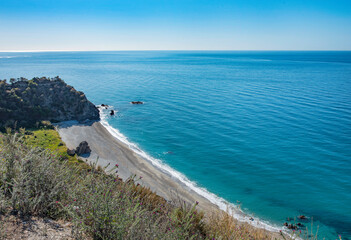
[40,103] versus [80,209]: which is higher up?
[80,209]

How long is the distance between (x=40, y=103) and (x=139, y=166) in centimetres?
3019

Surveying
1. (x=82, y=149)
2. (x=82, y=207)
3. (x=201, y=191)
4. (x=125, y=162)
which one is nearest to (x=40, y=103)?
(x=82, y=149)

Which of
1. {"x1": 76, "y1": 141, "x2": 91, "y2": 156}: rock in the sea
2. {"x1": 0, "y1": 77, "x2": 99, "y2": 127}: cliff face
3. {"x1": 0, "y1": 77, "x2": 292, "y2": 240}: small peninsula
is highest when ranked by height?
{"x1": 0, "y1": 77, "x2": 292, "y2": 240}: small peninsula

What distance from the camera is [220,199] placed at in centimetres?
2381

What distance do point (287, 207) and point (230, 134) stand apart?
18.6 metres

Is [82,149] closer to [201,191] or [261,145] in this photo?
[201,191]

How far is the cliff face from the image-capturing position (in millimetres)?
42400

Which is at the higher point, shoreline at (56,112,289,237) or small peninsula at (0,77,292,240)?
small peninsula at (0,77,292,240)

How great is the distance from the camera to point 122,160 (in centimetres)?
3186

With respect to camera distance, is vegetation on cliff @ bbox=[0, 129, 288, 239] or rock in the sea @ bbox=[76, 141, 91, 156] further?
rock in the sea @ bbox=[76, 141, 91, 156]

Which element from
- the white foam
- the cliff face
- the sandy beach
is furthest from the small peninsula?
the cliff face

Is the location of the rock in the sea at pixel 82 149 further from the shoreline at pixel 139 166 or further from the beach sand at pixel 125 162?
the shoreline at pixel 139 166

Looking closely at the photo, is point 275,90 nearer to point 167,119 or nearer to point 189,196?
point 167,119

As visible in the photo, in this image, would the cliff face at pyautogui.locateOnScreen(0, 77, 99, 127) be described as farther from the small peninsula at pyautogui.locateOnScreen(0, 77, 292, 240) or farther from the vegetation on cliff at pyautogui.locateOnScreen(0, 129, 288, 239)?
the vegetation on cliff at pyautogui.locateOnScreen(0, 129, 288, 239)
